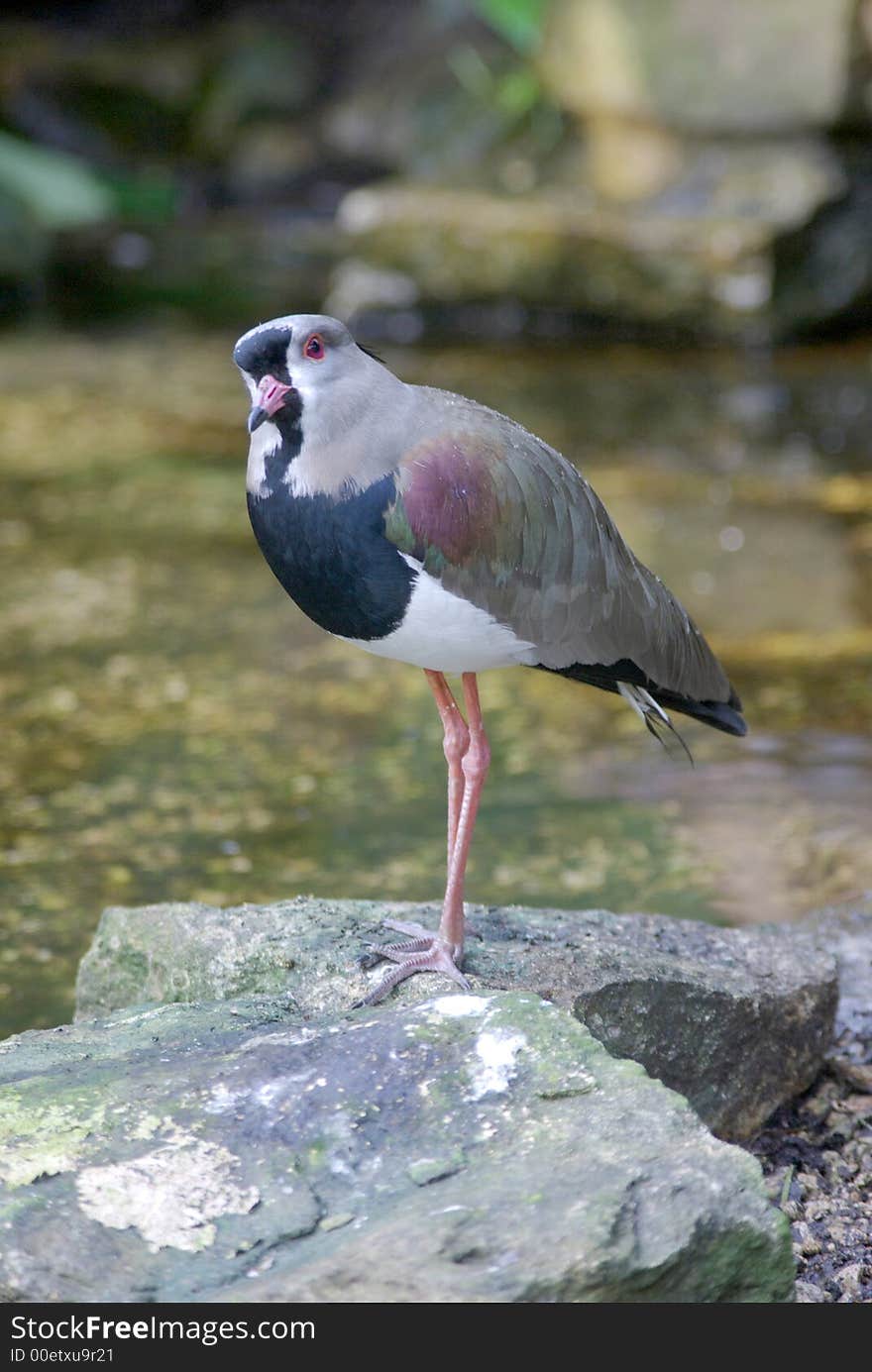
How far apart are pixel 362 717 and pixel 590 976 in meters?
2.58

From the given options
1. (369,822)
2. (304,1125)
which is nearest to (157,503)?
(369,822)

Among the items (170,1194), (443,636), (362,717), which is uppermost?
(443,636)

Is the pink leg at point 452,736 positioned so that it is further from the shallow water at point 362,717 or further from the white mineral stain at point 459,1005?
the shallow water at point 362,717

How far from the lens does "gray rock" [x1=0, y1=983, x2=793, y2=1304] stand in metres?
2.24

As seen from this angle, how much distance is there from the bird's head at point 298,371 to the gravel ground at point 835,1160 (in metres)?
1.58

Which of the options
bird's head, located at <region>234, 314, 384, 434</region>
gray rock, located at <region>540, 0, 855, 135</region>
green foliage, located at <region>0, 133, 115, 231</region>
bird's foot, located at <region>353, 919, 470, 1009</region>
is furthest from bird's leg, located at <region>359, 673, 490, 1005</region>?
green foliage, located at <region>0, 133, 115, 231</region>

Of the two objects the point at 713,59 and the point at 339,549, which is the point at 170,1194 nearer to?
the point at 339,549

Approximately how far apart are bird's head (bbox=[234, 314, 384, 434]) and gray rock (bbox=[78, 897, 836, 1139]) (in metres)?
1.04

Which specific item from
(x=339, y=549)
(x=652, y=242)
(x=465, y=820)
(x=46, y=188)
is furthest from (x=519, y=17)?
(x=339, y=549)

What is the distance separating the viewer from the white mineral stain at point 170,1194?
2.35 m

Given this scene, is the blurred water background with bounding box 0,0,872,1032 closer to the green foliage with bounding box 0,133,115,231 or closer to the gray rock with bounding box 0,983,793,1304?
the green foliage with bounding box 0,133,115,231

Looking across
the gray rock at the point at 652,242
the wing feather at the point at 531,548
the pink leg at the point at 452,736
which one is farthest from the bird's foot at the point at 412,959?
the gray rock at the point at 652,242

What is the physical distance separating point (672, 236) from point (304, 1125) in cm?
825

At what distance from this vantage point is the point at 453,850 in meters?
3.26
